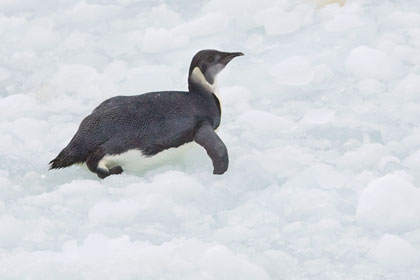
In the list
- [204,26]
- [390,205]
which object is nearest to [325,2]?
[204,26]

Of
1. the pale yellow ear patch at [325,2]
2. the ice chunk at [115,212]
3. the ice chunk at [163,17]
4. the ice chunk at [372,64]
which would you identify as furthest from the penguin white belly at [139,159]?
the pale yellow ear patch at [325,2]

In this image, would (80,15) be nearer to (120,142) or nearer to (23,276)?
(120,142)

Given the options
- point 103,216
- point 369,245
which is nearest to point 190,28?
point 103,216

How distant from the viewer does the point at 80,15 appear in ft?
17.2

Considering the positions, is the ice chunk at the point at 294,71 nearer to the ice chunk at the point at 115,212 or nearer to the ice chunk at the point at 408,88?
the ice chunk at the point at 408,88

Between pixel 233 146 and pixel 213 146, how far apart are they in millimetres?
238

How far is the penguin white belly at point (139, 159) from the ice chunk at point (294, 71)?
90 cm

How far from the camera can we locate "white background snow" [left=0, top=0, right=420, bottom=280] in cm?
288

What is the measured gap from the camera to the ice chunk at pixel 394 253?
281 cm

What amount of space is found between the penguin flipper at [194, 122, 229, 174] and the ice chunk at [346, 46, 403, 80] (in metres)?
1.02

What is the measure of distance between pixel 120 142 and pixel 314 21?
6.24 feet

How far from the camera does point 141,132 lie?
3.51 metres

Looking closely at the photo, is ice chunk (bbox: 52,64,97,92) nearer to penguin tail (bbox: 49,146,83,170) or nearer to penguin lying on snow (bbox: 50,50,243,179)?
penguin lying on snow (bbox: 50,50,243,179)

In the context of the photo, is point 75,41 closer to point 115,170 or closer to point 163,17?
point 163,17
